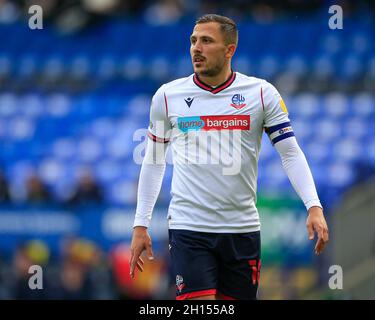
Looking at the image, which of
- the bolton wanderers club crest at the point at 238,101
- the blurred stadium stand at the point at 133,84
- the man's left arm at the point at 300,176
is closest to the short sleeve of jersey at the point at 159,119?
the bolton wanderers club crest at the point at 238,101

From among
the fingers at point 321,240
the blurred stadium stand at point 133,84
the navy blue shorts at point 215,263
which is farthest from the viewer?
the blurred stadium stand at point 133,84

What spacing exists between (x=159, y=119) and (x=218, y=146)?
0.39 metres

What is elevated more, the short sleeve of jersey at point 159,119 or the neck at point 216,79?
the neck at point 216,79

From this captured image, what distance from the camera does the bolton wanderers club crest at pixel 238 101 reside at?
233 inches

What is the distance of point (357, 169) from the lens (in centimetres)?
1287

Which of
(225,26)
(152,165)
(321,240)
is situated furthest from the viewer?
(152,165)

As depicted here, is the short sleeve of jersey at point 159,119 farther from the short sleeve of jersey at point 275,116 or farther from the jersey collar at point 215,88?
the short sleeve of jersey at point 275,116

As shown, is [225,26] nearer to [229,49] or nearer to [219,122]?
[229,49]

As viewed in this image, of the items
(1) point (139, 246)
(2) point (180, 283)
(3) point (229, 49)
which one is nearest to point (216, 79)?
(3) point (229, 49)

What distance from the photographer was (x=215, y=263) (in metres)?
5.85

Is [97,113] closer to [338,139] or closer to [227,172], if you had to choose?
[338,139]

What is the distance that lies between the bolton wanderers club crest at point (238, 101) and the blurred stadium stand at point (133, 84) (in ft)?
20.6
